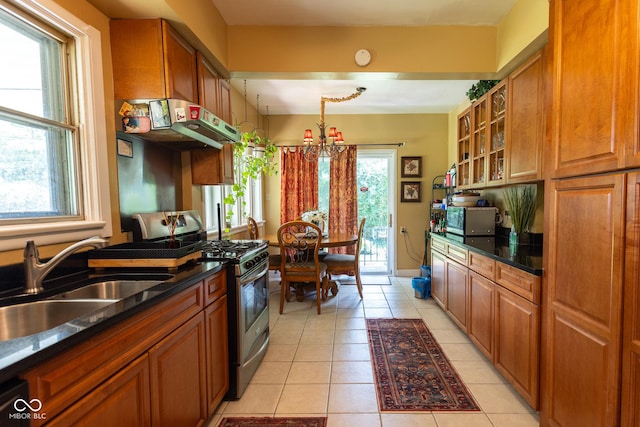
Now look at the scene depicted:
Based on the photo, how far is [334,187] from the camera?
4723mm

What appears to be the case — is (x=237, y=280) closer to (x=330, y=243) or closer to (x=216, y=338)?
(x=216, y=338)

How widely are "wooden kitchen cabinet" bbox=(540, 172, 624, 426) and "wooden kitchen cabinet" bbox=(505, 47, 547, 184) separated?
0.86 m

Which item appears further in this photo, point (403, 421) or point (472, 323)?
point (472, 323)

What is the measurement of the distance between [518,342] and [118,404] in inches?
80.4

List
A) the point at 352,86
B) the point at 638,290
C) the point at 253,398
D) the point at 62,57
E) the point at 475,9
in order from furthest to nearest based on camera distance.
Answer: the point at 352,86 < the point at 475,9 < the point at 253,398 < the point at 62,57 < the point at 638,290

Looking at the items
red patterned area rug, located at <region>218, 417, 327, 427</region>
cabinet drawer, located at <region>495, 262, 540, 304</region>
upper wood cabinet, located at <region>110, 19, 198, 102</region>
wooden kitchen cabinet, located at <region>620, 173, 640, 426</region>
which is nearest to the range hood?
upper wood cabinet, located at <region>110, 19, 198, 102</region>

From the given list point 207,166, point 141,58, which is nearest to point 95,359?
point 141,58

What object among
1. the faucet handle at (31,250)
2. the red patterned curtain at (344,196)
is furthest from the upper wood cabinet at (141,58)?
the red patterned curtain at (344,196)

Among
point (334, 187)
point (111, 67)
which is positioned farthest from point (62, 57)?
point (334, 187)

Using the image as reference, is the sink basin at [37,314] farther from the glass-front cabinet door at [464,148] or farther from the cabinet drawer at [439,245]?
the glass-front cabinet door at [464,148]

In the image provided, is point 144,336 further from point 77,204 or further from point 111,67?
point 111,67

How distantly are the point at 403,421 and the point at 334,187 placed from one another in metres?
3.45

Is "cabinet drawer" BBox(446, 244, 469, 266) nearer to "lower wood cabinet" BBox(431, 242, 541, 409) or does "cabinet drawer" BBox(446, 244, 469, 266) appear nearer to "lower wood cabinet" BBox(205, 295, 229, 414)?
"lower wood cabinet" BBox(431, 242, 541, 409)

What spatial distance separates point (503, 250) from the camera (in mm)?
2252
